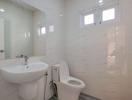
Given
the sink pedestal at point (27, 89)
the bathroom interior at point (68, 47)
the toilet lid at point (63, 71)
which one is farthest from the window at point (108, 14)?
the sink pedestal at point (27, 89)

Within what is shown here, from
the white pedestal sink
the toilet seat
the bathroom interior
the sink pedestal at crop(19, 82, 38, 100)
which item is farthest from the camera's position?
the toilet seat

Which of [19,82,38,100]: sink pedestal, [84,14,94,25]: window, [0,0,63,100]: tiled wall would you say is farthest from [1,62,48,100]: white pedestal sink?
[84,14,94,25]: window

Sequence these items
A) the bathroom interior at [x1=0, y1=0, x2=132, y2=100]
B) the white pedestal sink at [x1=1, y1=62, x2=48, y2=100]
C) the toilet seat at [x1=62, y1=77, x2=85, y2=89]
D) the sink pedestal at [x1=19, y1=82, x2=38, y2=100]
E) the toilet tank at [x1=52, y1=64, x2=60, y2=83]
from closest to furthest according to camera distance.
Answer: the white pedestal sink at [x1=1, y1=62, x2=48, y2=100] < the sink pedestal at [x1=19, y1=82, x2=38, y2=100] < the bathroom interior at [x1=0, y1=0, x2=132, y2=100] < the toilet seat at [x1=62, y1=77, x2=85, y2=89] < the toilet tank at [x1=52, y1=64, x2=60, y2=83]

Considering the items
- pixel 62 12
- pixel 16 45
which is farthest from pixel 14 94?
pixel 62 12

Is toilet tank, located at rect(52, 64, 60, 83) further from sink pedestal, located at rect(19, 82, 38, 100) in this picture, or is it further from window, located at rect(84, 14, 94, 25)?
window, located at rect(84, 14, 94, 25)

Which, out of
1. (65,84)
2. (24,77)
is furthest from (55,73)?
(24,77)

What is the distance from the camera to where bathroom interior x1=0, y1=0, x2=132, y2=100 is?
1361mm

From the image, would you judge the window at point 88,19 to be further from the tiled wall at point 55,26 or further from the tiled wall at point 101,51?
the tiled wall at point 55,26

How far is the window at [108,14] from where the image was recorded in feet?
5.81

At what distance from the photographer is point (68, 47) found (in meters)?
2.30

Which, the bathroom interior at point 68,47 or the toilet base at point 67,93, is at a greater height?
the bathroom interior at point 68,47

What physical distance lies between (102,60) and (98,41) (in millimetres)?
375

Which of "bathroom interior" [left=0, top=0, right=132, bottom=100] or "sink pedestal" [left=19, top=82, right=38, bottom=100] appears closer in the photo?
"sink pedestal" [left=19, top=82, right=38, bottom=100]

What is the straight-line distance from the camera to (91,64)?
6.52 feet
